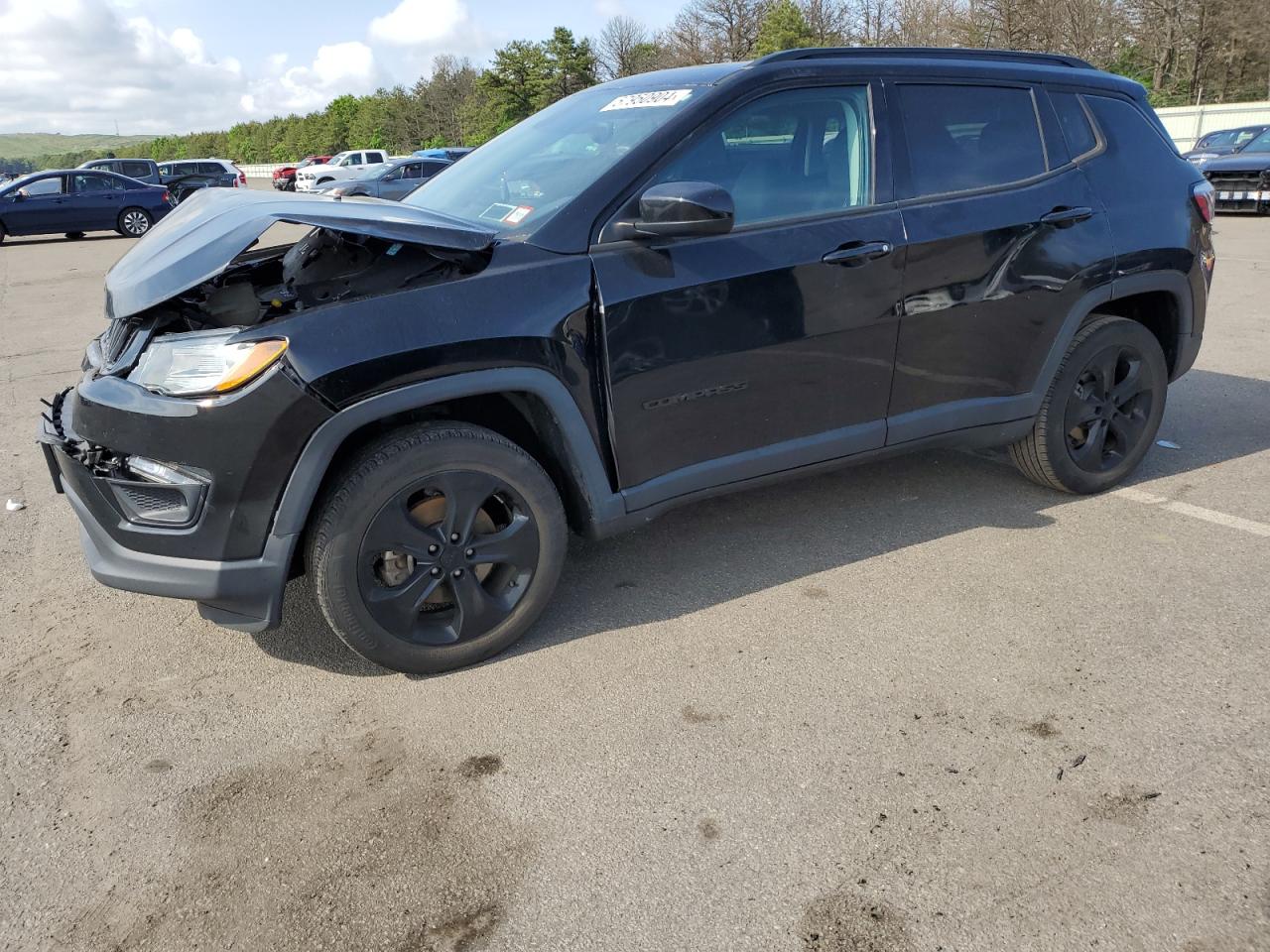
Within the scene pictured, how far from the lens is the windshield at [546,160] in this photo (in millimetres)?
3189

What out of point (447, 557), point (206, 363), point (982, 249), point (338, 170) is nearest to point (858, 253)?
point (982, 249)

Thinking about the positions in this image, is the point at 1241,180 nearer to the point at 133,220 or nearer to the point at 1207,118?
the point at 1207,118

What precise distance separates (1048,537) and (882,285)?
1320 millimetres

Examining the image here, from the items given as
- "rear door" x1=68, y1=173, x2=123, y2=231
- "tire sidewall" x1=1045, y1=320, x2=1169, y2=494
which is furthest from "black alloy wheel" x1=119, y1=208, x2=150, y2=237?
"tire sidewall" x1=1045, y1=320, x2=1169, y2=494

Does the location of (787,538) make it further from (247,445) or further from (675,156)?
(247,445)

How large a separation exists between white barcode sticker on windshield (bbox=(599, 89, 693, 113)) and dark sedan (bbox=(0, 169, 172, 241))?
20.7 meters

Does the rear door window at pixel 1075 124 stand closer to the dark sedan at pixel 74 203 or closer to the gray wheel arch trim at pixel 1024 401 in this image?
the gray wheel arch trim at pixel 1024 401

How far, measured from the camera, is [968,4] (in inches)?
1515

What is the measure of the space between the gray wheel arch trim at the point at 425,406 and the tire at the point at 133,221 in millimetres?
22099

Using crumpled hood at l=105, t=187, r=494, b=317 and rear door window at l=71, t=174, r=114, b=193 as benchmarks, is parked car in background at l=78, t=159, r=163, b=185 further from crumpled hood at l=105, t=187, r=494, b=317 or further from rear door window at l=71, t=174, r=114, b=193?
crumpled hood at l=105, t=187, r=494, b=317

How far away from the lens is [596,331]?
2988 mm

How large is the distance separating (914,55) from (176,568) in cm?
324

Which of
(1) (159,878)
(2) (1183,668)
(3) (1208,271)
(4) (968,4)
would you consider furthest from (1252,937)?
(4) (968,4)

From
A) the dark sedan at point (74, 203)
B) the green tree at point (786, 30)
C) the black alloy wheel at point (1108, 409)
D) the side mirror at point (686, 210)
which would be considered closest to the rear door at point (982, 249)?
the black alloy wheel at point (1108, 409)
